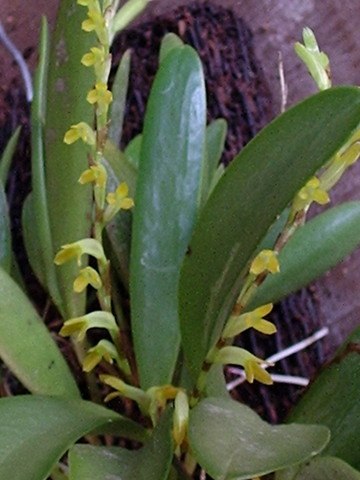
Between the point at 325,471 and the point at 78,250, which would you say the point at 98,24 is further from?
the point at 325,471

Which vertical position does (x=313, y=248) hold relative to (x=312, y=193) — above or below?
below

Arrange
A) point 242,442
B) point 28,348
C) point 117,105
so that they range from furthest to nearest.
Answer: point 117,105
point 28,348
point 242,442

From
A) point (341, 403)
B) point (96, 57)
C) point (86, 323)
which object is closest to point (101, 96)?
point (96, 57)

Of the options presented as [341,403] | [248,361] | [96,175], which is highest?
[96,175]

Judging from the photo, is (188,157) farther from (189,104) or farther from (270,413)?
(270,413)

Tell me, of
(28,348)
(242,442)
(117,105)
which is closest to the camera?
(242,442)

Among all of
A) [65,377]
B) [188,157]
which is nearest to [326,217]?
[188,157]

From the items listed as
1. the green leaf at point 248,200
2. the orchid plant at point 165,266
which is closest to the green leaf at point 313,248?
the orchid plant at point 165,266
